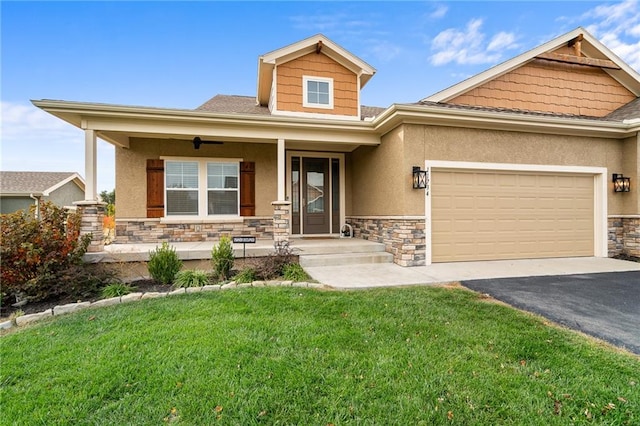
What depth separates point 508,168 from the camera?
693 cm

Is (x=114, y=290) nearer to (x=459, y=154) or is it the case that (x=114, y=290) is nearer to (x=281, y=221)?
(x=281, y=221)

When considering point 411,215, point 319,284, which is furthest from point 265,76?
point 319,284

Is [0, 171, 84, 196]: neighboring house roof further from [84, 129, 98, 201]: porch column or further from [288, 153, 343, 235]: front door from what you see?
[288, 153, 343, 235]: front door

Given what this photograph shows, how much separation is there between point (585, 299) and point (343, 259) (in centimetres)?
395

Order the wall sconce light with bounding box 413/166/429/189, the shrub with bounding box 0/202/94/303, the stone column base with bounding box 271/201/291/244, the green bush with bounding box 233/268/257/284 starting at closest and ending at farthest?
the shrub with bounding box 0/202/94/303, the green bush with bounding box 233/268/257/284, the wall sconce light with bounding box 413/166/429/189, the stone column base with bounding box 271/201/291/244

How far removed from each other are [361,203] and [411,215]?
2.30 meters

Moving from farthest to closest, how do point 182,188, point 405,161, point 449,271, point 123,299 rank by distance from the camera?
point 182,188 < point 405,161 < point 449,271 < point 123,299

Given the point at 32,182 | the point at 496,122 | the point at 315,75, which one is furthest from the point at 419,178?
the point at 32,182

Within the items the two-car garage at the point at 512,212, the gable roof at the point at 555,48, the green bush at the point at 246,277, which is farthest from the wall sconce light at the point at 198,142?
the gable roof at the point at 555,48

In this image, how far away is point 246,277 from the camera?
17.2ft

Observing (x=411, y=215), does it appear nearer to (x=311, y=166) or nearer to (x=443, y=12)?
(x=311, y=166)

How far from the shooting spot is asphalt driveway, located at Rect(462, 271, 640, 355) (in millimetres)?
3248


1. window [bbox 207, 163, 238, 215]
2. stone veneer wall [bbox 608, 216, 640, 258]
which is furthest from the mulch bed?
stone veneer wall [bbox 608, 216, 640, 258]

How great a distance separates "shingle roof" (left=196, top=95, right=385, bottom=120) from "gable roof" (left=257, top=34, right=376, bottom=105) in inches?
44.7
